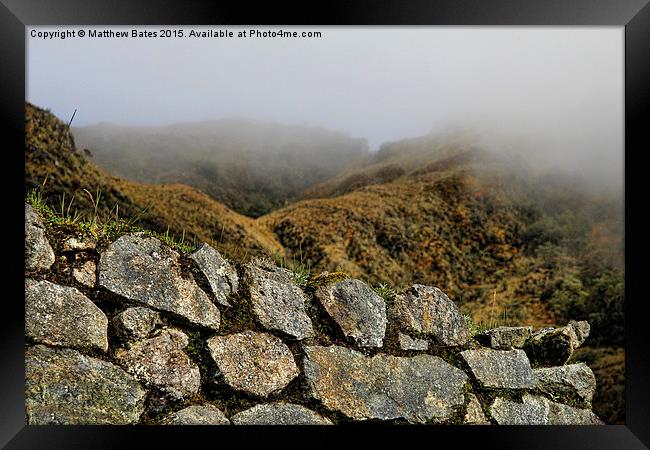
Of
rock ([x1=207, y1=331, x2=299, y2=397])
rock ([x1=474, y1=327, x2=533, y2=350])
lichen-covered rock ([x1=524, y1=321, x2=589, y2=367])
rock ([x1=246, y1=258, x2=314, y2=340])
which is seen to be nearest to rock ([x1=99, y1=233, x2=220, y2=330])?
rock ([x1=207, y1=331, x2=299, y2=397])

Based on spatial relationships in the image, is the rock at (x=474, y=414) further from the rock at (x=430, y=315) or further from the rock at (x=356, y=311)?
the rock at (x=356, y=311)

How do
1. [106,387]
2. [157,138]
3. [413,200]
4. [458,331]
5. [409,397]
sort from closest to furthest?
[106,387] < [409,397] < [458,331] < [413,200] < [157,138]

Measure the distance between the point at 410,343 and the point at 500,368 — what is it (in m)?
0.58

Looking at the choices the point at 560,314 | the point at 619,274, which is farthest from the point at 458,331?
the point at 619,274

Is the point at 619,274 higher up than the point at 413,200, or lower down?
lower down

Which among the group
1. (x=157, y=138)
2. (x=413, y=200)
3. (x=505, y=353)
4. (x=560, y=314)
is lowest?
(x=560, y=314)

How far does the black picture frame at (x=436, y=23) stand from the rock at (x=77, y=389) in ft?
1.15

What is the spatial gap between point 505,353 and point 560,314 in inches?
178

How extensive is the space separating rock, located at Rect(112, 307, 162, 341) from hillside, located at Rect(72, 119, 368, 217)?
1018cm

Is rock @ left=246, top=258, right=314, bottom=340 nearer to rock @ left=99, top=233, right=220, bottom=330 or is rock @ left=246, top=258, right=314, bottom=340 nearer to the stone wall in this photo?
the stone wall

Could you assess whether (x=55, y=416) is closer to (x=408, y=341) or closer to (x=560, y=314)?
(x=408, y=341)

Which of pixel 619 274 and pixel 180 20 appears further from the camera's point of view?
pixel 619 274

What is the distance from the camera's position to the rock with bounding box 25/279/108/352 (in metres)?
2.10

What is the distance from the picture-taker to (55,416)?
2.14 metres
